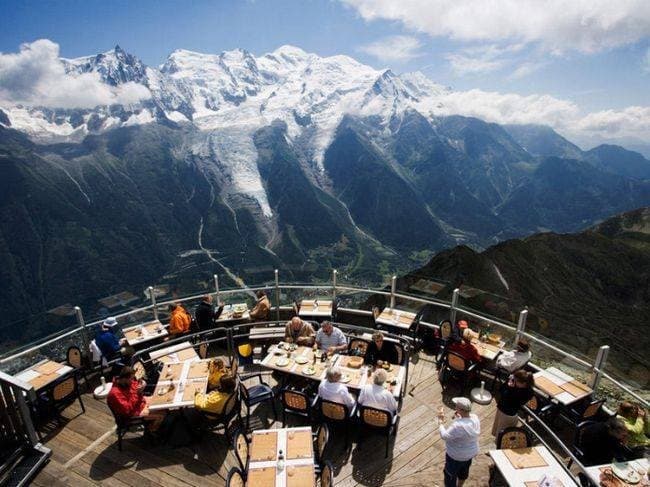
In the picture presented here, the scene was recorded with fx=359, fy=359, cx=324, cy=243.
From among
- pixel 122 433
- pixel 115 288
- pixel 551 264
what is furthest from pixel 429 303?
pixel 115 288

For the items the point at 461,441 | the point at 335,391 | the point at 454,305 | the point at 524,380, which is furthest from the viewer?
the point at 454,305

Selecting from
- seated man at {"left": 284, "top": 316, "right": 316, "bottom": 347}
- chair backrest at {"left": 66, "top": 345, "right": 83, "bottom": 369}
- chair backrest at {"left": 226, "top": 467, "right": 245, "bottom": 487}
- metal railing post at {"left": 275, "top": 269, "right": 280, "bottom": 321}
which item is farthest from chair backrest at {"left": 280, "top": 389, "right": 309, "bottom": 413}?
chair backrest at {"left": 66, "top": 345, "right": 83, "bottom": 369}

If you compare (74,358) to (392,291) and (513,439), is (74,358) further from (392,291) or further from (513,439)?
(513,439)

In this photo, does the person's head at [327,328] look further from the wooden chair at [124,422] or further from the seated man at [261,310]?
the wooden chair at [124,422]

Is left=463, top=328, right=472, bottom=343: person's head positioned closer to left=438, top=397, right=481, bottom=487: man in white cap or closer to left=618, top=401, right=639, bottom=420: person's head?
left=618, top=401, right=639, bottom=420: person's head

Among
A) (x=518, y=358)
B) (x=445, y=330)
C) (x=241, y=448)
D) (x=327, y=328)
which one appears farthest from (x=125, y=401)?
(x=518, y=358)
